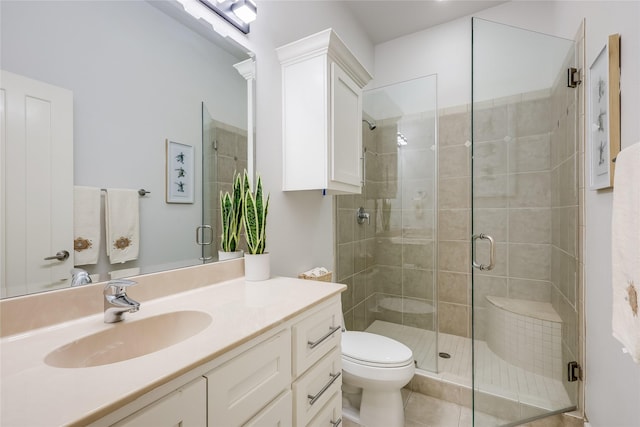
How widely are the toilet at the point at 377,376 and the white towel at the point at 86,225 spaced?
1.26 metres

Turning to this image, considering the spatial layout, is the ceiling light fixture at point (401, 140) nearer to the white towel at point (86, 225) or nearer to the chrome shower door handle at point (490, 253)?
the chrome shower door handle at point (490, 253)

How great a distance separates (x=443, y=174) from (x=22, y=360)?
2.69 meters

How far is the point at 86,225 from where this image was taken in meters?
0.88

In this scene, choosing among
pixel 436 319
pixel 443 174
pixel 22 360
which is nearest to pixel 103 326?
pixel 22 360

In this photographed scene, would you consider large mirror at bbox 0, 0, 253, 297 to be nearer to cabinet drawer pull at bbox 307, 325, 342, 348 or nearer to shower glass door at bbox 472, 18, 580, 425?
cabinet drawer pull at bbox 307, 325, 342, 348

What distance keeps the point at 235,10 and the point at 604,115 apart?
175cm

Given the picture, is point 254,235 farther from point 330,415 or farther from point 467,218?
point 467,218

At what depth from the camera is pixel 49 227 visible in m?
0.79

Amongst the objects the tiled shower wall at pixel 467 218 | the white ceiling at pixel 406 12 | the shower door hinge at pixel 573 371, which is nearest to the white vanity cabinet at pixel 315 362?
the tiled shower wall at pixel 467 218

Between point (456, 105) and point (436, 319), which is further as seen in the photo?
point (456, 105)

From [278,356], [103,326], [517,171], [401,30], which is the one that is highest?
[401,30]

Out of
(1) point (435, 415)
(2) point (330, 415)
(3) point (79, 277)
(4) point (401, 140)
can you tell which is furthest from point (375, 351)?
(4) point (401, 140)

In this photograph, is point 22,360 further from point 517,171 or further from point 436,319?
point 436,319

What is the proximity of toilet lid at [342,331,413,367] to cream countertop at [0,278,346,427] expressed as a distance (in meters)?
0.66
